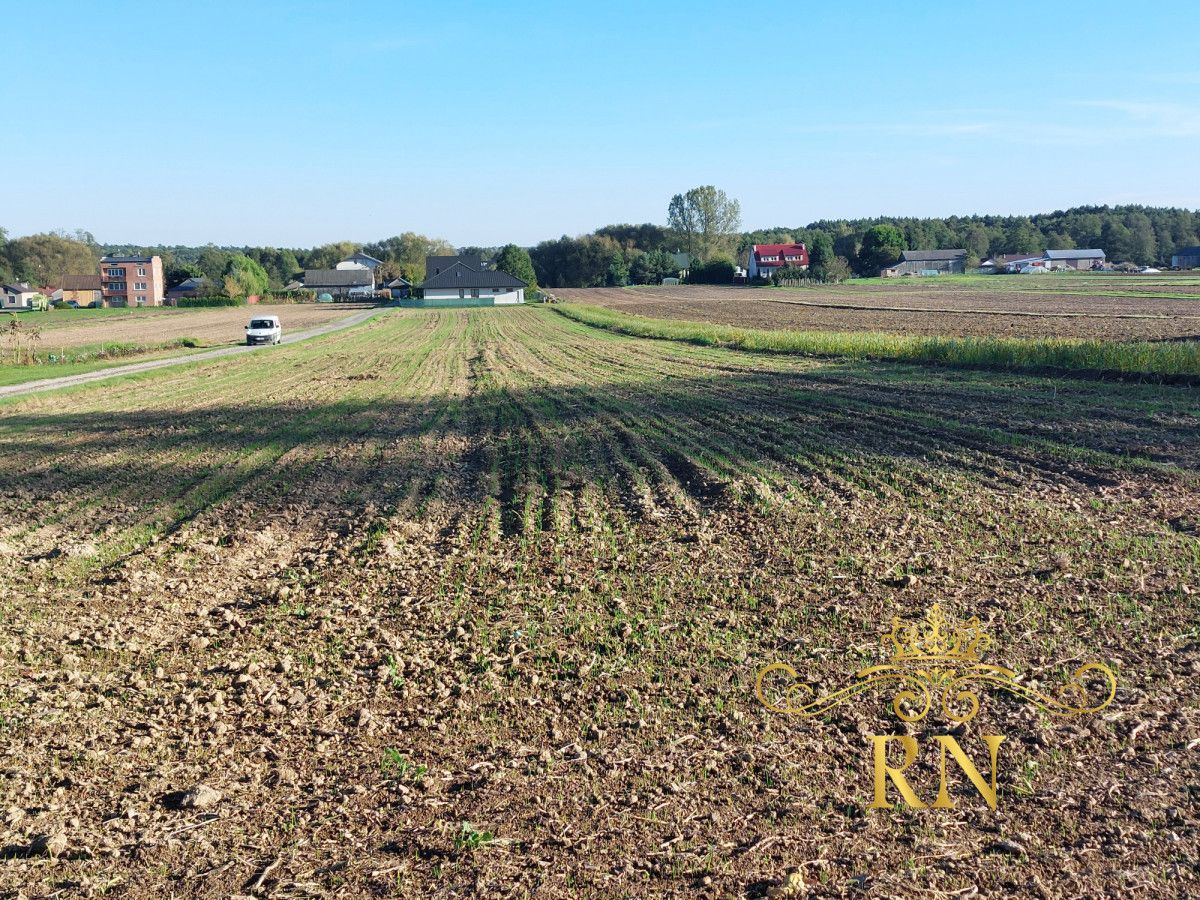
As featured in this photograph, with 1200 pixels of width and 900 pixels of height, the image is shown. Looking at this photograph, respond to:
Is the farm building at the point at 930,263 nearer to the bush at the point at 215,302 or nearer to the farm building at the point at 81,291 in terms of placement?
the bush at the point at 215,302

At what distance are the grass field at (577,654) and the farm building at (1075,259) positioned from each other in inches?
6619

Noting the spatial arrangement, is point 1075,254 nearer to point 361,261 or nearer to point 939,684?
point 361,261

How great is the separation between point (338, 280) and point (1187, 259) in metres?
134

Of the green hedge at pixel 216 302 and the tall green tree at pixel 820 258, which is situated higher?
the tall green tree at pixel 820 258

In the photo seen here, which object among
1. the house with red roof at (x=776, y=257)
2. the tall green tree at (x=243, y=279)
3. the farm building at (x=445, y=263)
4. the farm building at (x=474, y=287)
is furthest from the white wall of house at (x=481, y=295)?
the house with red roof at (x=776, y=257)

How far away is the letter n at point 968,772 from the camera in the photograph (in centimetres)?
525

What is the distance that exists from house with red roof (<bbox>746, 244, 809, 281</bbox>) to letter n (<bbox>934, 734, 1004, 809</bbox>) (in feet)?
486

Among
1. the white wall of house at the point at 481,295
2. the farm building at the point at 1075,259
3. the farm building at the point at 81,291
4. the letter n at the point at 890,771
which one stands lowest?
the letter n at the point at 890,771

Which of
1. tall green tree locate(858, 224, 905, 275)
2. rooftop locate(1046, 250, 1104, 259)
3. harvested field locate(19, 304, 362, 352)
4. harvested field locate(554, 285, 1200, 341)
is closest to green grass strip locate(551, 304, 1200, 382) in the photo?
harvested field locate(554, 285, 1200, 341)

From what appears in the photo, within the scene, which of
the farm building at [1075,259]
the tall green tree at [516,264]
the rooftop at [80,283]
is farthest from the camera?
A: the farm building at [1075,259]

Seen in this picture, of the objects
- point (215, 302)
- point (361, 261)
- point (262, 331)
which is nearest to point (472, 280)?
point (215, 302)

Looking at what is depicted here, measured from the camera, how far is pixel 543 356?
37.8 m

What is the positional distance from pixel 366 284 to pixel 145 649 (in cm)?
13876

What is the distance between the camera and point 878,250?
150375mm
